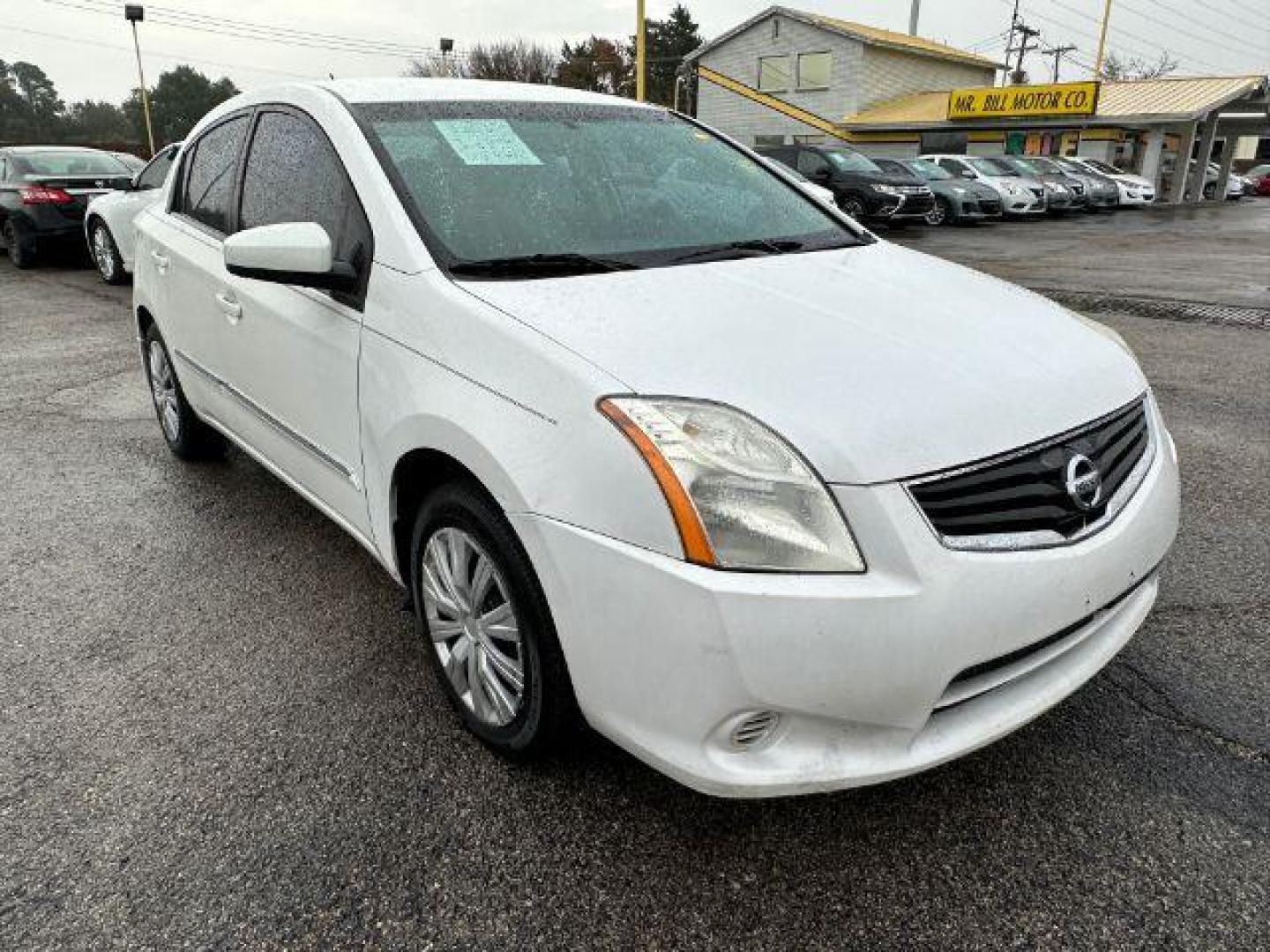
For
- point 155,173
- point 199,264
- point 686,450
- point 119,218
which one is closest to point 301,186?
point 199,264

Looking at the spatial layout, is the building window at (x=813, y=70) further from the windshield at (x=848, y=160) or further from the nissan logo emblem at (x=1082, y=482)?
the nissan logo emblem at (x=1082, y=482)

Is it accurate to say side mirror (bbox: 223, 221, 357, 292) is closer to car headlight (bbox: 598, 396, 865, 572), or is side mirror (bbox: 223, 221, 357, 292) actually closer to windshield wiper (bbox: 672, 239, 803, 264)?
windshield wiper (bbox: 672, 239, 803, 264)

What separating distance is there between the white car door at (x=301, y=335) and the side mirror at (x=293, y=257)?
64 mm

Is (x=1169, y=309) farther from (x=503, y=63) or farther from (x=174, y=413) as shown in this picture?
(x=503, y=63)

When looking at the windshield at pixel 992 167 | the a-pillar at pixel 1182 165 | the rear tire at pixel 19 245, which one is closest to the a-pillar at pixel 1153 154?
the a-pillar at pixel 1182 165

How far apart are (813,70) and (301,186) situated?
3632 cm

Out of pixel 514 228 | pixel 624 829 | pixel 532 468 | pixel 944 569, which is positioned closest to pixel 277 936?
pixel 624 829

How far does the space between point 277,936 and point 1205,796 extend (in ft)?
6.72

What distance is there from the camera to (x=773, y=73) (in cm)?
3600

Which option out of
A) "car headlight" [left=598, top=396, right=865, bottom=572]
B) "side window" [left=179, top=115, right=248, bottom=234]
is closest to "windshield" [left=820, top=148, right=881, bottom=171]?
"side window" [left=179, top=115, right=248, bottom=234]

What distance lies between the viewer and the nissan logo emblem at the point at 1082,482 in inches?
73.7

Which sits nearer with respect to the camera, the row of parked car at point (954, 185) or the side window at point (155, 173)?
the side window at point (155, 173)

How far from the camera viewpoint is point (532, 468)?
1.87 meters

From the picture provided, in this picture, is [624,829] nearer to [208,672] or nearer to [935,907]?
[935,907]
